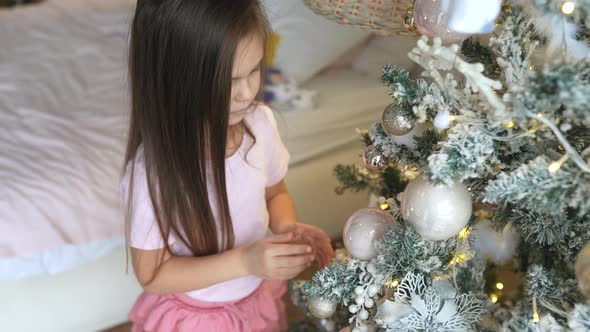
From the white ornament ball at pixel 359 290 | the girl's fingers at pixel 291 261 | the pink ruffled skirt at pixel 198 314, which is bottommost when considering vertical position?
the pink ruffled skirt at pixel 198 314

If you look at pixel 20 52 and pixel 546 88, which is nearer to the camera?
pixel 546 88

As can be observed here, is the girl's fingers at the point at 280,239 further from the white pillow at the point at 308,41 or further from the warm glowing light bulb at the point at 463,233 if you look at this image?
the white pillow at the point at 308,41

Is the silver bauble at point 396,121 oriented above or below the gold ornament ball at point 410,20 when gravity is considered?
below

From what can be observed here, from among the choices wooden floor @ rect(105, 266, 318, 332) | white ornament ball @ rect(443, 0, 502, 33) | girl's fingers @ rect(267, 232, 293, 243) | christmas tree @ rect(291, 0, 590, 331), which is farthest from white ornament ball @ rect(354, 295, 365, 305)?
wooden floor @ rect(105, 266, 318, 332)

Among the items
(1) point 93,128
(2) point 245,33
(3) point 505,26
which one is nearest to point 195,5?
(2) point 245,33

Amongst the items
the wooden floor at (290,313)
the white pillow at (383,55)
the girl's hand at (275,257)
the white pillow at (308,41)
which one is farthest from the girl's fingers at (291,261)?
the white pillow at (308,41)

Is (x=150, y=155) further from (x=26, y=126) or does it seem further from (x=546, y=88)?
(x=26, y=126)

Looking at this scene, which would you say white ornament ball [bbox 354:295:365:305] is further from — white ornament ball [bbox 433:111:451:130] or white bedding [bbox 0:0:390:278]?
white bedding [bbox 0:0:390:278]

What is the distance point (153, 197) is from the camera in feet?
2.93

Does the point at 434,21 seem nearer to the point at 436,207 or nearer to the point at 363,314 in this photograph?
the point at 436,207

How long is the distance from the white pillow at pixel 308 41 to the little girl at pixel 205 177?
578 millimetres

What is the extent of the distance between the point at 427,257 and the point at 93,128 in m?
1.00

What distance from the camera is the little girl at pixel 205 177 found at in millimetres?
814

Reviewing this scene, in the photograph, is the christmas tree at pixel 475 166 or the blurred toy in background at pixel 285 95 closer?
the christmas tree at pixel 475 166
